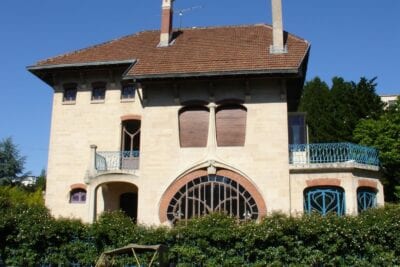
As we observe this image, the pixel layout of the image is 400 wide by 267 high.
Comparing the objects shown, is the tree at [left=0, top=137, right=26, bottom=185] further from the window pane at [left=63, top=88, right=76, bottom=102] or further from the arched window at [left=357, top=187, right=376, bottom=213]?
the arched window at [left=357, top=187, right=376, bottom=213]

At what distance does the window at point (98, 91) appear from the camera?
20.5 meters

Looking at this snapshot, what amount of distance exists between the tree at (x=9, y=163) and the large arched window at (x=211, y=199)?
26927 mm

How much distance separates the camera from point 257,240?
42.7 feet

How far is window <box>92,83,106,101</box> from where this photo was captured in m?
20.5

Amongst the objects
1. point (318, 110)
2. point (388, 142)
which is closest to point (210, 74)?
point (388, 142)

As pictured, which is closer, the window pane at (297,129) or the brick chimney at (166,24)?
the window pane at (297,129)

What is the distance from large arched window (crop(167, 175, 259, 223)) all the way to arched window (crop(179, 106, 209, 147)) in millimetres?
1462

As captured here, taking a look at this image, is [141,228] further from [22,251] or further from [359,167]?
[359,167]

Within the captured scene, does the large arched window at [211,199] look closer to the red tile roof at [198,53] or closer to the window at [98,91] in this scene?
the red tile roof at [198,53]

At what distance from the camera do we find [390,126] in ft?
72.6

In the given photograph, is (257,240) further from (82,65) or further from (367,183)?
(82,65)

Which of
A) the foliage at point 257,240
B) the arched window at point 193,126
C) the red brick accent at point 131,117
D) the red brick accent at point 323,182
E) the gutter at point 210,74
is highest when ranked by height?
the gutter at point 210,74

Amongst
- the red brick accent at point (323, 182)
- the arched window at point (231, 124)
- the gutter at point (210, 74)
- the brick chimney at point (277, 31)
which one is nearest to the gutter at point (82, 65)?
the gutter at point (210, 74)

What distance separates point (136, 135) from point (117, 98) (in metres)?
1.91
